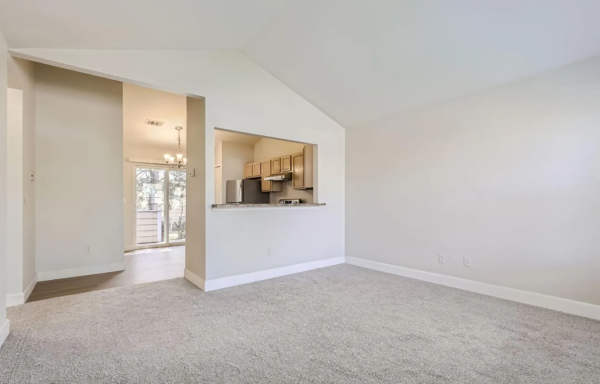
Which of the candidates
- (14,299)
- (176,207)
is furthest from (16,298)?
(176,207)

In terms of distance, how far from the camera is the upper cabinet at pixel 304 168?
493 cm

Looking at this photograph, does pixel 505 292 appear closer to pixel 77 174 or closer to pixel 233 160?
pixel 77 174

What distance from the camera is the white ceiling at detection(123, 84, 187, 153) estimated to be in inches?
187

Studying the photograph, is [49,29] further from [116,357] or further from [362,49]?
[362,49]

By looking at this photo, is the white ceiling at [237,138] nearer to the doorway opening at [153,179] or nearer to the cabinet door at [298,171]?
the doorway opening at [153,179]

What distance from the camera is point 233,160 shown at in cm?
Result: 750

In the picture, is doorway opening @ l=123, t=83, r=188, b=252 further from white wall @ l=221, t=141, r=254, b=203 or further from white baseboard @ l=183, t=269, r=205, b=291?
white baseboard @ l=183, t=269, r=205, b=291

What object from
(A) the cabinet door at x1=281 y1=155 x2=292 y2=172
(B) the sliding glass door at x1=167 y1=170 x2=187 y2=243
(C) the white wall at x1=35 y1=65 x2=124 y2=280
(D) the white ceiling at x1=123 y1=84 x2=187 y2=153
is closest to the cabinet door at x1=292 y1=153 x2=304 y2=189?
(A) the cabinet door at x1=281 y1=155 x2=292 y2=172

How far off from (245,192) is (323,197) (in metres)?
2.79

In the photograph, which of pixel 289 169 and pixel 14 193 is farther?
pixel 289 169

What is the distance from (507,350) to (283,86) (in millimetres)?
3973

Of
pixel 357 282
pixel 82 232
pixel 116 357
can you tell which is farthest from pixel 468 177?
pixel 82 232

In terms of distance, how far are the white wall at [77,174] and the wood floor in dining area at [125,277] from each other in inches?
10.5

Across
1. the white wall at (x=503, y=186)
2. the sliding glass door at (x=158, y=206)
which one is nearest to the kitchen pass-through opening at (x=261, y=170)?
the sliding glass door at (x=158, y=206)
